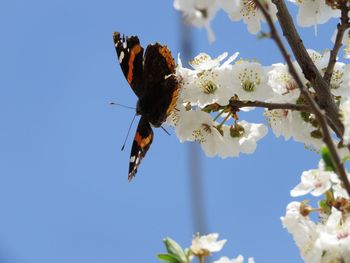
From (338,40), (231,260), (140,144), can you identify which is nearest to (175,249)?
(231,260)

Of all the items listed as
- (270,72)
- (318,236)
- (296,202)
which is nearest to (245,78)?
(270,72)

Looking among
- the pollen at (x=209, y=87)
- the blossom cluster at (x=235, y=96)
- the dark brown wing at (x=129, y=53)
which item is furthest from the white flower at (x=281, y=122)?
the dark brown wing at (x=129, y=53)

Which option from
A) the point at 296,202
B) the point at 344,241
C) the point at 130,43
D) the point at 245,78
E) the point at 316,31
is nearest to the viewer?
the point at 344,241

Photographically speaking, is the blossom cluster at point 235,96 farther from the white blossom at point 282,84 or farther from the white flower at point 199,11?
the white flower at point 199,11

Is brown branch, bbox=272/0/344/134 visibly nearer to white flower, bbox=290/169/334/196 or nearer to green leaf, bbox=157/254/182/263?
white flower, bbox=290/169/334/196

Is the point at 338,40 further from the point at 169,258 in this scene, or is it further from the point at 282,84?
the point at 169,258

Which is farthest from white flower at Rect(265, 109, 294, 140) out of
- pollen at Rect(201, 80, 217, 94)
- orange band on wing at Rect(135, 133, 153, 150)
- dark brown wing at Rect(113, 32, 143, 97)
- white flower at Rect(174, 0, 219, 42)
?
white flower at Rect(174, 0, 219, 42)

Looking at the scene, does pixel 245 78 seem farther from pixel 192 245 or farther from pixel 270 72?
pixel 192 245
